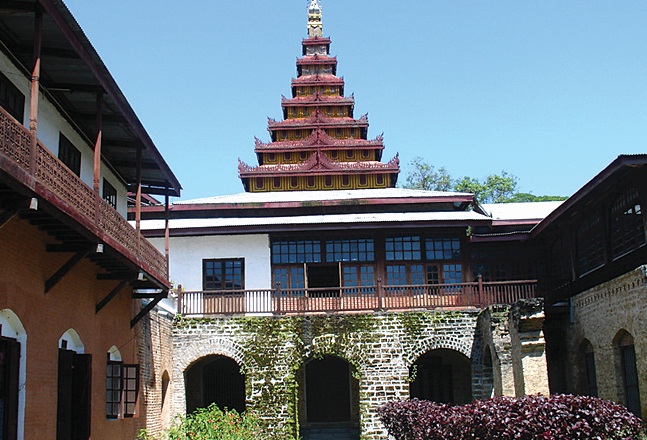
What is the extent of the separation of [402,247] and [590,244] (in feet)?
19.0

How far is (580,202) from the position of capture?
59.9 ft

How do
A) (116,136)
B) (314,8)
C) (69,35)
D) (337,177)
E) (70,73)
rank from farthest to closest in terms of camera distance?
(314,8), (337,177), (116,136), (70,73), (69,35)

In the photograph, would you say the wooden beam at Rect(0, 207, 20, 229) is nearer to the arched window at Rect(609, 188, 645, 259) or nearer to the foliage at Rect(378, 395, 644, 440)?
the foliage at Rect(378, 395, 644, 440)

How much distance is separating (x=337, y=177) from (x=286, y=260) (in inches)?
471

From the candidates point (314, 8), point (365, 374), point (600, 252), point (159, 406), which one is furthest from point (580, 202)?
point (314, 8)

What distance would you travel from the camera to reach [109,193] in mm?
17734

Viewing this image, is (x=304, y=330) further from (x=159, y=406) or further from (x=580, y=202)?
(x=580, y=202)

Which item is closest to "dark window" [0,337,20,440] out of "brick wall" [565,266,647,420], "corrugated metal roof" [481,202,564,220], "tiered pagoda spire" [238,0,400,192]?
"brick wall" [565,266,647,420]

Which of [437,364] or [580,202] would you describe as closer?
[580,202]

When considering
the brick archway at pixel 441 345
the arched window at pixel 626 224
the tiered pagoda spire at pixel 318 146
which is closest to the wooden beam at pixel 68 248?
the arched window at pixel 626 224

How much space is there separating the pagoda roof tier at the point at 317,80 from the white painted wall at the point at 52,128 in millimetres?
21221

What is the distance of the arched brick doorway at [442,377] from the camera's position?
77.5 ft

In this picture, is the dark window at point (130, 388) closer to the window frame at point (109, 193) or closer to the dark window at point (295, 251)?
the window frame at point (109, 193)

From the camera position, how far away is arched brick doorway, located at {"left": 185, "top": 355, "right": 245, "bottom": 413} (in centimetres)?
2359
